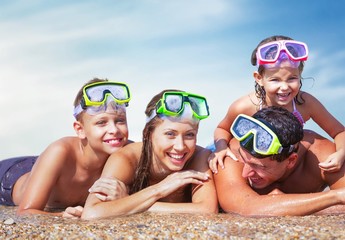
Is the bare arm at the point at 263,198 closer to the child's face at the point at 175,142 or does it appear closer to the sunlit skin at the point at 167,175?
the sunlit skin at the point at 167,175

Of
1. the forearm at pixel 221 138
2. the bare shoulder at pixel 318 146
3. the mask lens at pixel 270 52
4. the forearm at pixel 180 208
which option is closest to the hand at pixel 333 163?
the bare shoulder at pixel 318 146

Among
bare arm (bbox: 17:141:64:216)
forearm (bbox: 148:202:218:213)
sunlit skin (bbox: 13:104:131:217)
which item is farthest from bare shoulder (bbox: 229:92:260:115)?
bare arm (bbox: 17:141:64:216)

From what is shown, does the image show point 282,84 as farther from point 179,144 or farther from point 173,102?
point 179,144

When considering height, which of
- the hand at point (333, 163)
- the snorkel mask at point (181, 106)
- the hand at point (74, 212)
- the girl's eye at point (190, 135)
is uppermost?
the snorkel mask at point (181, 106)

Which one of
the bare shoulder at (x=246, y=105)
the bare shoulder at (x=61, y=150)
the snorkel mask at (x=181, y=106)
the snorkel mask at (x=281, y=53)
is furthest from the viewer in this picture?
the bare shoulder at (x=246, y=105)

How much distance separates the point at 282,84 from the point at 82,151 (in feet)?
10.3

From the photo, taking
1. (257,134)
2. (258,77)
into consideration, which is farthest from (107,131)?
(258,77)

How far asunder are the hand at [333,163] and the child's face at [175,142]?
176 cm

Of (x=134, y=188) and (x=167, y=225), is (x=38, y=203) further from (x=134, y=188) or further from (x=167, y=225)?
(x=167, y=225)

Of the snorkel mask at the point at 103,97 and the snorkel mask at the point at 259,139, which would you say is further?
the snorkel mask at the point at 103,97

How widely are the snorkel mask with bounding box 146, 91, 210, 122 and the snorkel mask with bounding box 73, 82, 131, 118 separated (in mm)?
766

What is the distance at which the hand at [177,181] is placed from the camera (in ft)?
21.0

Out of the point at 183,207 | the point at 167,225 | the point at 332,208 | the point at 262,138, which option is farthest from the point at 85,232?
the point at 332,208

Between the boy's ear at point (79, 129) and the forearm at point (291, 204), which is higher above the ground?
the boy's ear at point (79, 129)
